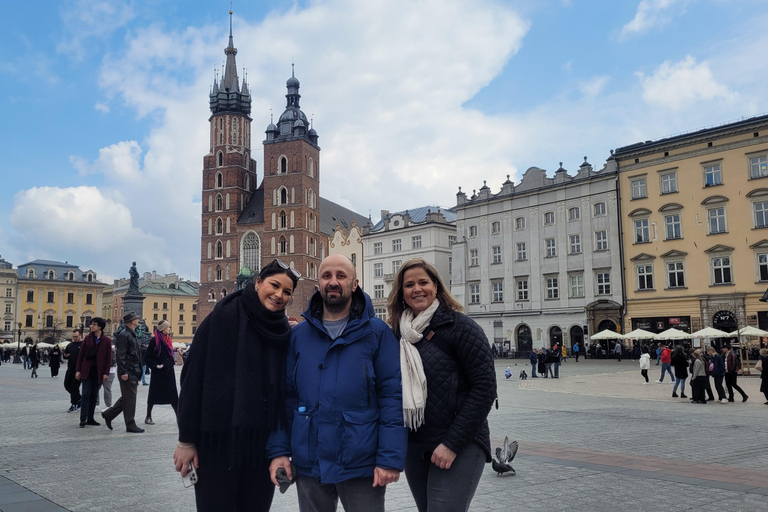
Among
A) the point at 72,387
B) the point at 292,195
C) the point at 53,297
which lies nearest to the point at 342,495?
the point at 72,387

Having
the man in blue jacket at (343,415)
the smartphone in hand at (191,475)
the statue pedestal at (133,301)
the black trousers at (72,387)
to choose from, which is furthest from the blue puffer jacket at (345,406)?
the statue pedestal at (133,301)

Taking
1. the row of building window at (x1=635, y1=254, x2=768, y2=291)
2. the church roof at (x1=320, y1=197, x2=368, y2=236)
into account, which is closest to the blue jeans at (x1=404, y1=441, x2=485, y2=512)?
the row of building window at (x1=635, y1=254, x2=768, y2=291)

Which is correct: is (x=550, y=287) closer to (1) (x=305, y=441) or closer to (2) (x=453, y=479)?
(2) (x=453, y=479)

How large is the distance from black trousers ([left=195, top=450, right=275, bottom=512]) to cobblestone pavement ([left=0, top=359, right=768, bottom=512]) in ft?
8.03

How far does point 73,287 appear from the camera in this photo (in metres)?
103

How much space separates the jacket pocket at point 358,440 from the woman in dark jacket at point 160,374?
750cm

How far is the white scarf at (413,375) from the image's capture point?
3.50 meters

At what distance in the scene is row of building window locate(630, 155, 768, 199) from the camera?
38.9m

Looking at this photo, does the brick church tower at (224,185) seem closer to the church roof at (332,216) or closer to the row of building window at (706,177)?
the church roof at (332,216)

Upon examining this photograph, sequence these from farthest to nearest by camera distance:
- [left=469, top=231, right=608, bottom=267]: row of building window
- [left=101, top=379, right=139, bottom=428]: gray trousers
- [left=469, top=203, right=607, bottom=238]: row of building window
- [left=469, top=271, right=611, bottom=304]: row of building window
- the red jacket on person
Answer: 1. [left=469, top=203, right=607, bottom=238]: row of building window
2. [left=469, top=231, right=608, bottom=267]: row of building window
3. [left=469, top=271, right=611, bottom=304]: row of building window
4. the red jacket on person
5. [left=101, top=379, right=139, bottom=428]: gray trousers

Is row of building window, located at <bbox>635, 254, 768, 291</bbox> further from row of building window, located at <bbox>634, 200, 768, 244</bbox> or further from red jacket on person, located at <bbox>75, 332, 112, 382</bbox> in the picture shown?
red jacket on person, located at <bbox>75, 332, 112, 382</bbox>

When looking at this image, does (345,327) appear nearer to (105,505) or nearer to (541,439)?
(105,505)

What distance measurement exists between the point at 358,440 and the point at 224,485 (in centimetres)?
82

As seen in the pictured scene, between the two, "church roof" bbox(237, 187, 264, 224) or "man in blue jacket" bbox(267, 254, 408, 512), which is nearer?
"man in blue jacket" bbox(267, 254, 408, 512)
